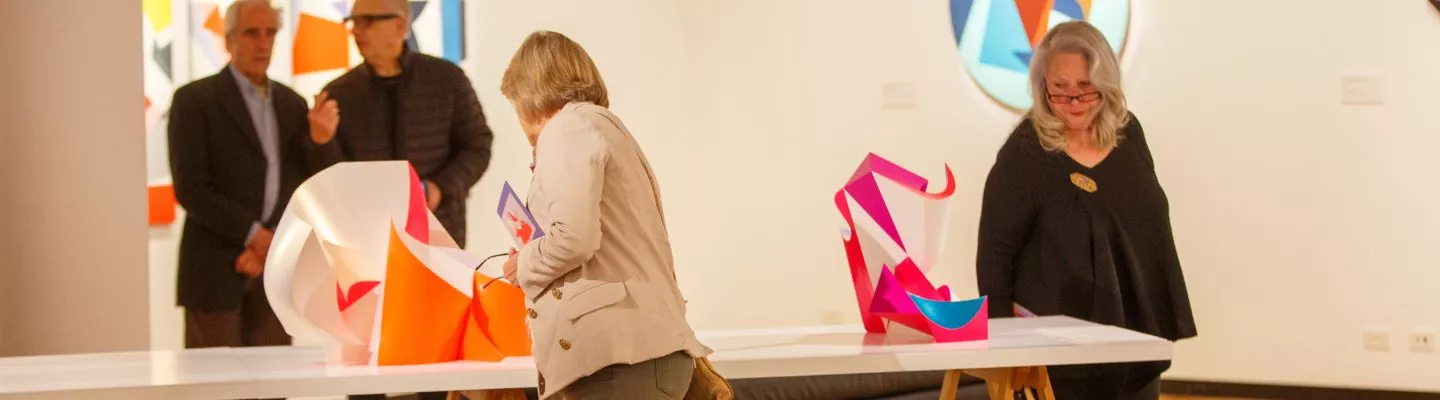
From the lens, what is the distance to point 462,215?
5223mm

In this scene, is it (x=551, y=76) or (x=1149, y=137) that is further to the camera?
(x=1149, y=137)

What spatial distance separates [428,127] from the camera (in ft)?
16.9

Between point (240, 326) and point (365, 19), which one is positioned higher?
point (365, 19)

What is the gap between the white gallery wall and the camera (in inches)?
215

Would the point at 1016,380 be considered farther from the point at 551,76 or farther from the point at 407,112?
the point at 407,112

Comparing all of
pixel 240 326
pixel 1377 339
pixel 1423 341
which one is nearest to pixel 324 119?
pixel 240 326

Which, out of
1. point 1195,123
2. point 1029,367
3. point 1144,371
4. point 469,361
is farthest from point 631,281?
point 1195,123

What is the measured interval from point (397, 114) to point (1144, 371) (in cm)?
285

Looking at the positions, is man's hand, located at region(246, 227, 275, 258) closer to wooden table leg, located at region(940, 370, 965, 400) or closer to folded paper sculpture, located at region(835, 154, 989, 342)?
folded paper sculpture, located at region(835, 154, 989, 342)

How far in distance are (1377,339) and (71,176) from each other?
491 centimetres

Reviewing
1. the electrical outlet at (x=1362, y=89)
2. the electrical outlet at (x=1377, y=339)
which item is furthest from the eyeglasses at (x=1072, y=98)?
the electrical outlet at (x=1377, y=339)

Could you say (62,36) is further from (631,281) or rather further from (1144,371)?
(1144,371)

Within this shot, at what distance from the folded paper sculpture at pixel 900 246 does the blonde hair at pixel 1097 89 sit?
52cm

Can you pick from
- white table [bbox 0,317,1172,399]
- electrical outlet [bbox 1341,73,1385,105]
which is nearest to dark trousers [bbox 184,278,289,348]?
white table [bbox 0,317,1172,399]
